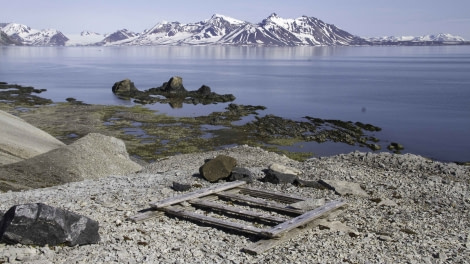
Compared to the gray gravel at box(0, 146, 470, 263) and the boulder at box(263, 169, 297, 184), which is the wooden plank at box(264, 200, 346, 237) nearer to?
the gray gravel at box(0, 146, 470, 263)

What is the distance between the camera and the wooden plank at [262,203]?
1290 cm

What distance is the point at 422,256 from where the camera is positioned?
10.3 m

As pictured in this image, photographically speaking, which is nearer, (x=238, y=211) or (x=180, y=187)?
(x=238, y=211)

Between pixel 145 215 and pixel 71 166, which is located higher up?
pixel 145 215

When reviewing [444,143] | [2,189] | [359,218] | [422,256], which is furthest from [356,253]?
[444,143]

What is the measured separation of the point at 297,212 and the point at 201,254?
141 inches

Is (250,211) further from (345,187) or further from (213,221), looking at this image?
(345,187)

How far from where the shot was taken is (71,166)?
2023 centimetres

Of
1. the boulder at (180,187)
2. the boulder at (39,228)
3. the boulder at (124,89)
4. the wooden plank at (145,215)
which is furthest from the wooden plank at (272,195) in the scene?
the boulder at (124,89)

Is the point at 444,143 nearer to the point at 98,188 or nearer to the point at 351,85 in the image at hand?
the point at 98,188

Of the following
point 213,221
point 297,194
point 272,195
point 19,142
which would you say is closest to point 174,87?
point 19,142

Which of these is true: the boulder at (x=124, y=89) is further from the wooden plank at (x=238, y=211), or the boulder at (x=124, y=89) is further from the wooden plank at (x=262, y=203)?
the wooden plank at (x=238, y=211)

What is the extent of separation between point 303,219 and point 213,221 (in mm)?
2220

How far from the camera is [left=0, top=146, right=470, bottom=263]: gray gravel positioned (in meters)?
9.95
